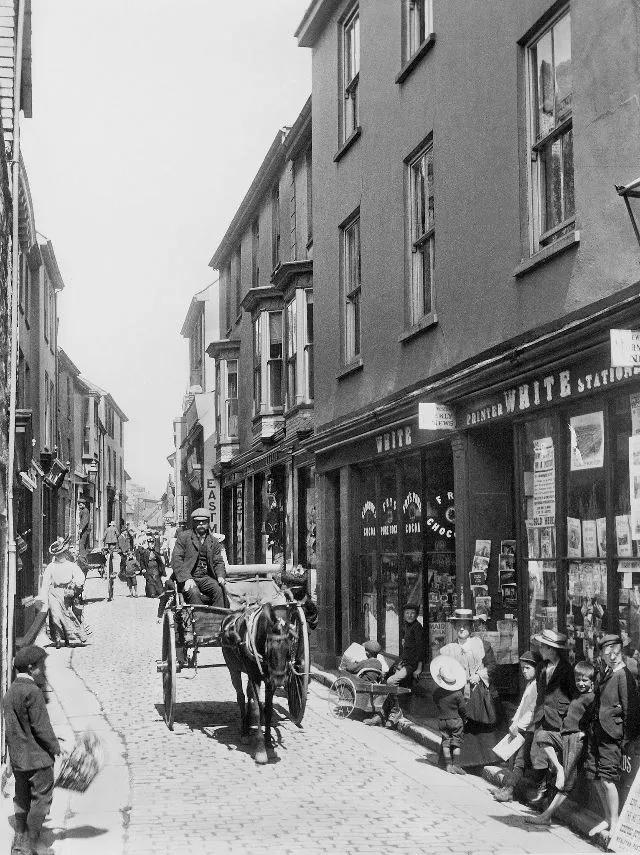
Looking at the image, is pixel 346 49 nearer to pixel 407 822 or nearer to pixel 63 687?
pixel 63 687

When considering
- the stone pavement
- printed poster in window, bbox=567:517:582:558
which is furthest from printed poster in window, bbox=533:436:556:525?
the stone pavement

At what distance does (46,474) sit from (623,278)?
2192 cm

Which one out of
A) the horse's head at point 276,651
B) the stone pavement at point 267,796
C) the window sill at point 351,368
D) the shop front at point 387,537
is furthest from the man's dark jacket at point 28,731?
the window sill at point 351,368

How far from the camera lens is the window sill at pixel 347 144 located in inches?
660

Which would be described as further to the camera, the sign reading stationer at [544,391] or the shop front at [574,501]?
the sign reading stationer at [544,391]

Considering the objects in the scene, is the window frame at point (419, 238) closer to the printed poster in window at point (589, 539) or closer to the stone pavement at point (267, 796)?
the printed poster in window at point (589, 539)

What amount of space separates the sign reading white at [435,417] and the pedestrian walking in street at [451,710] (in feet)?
8.93

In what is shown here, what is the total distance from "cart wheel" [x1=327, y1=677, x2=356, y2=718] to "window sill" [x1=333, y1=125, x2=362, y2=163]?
26.6ft

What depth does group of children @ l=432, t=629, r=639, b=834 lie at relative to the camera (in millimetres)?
7961

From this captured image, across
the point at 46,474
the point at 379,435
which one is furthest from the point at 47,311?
the point at 379,435

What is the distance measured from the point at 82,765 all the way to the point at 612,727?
12.6ft

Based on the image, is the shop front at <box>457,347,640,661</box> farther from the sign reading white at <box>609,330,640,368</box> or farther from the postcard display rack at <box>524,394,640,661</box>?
the sign reading white at <box>609,330,640,368</box>

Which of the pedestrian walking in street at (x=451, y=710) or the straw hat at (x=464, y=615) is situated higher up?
the straw hat at (x=464, y=615)

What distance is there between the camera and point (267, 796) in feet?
30.9
